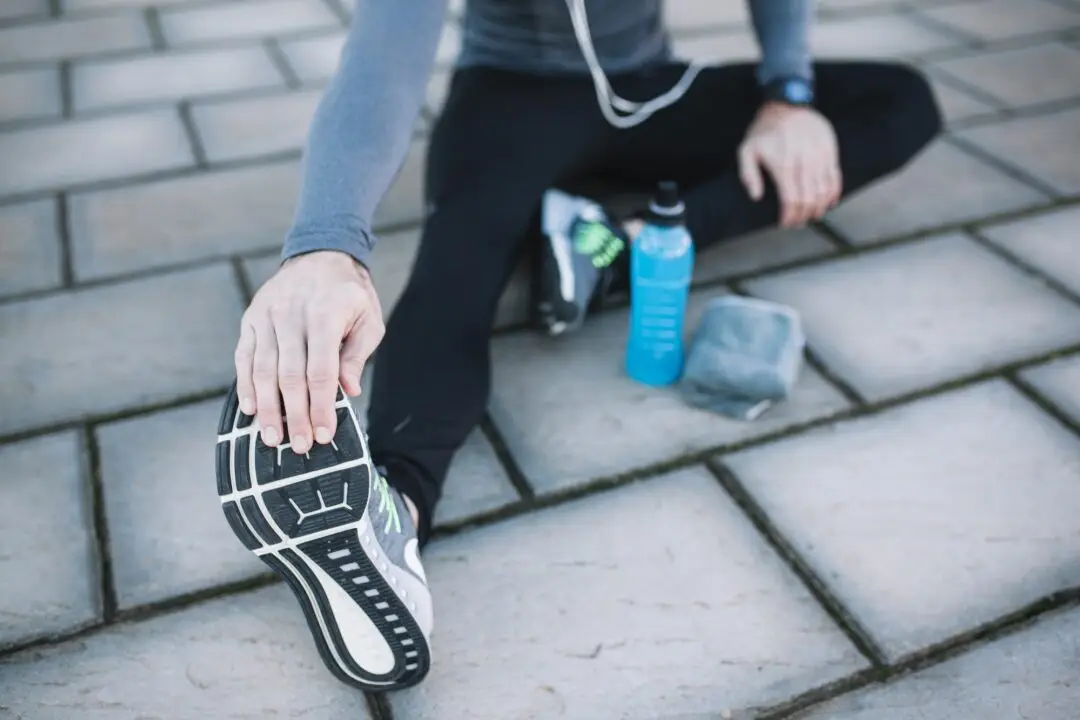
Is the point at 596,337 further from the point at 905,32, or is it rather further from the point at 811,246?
the point at 905,32

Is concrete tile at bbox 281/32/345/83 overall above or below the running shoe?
below

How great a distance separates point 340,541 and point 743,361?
2.28ft

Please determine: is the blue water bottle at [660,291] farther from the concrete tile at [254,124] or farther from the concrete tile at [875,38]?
the concrete tile at [875,38]

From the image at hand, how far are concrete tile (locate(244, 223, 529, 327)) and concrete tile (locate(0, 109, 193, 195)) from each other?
0.51m

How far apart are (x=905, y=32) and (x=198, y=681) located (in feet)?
8.05

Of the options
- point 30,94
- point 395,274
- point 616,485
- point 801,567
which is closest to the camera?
point 801,567

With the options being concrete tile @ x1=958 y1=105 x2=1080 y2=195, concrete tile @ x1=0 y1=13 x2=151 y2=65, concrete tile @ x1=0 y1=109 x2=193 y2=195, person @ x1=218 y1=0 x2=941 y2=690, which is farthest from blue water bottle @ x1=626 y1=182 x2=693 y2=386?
concrete tile @ x1=0 y1=13 x2=151 y2=65

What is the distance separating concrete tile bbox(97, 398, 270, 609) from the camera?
1.15 m

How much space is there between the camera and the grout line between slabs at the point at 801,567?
41.2 inches

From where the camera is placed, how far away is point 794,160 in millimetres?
1524

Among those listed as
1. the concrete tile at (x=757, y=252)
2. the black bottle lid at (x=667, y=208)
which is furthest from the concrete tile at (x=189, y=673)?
the concrete tile at (x=757, y=252)

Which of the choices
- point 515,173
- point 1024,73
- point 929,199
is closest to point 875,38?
point 1024,73

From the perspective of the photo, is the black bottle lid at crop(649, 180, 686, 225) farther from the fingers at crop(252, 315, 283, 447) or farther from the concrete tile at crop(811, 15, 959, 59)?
the concrete tile at crop(811, 15, 959, 59)

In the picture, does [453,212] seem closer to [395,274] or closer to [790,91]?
[395,274]
